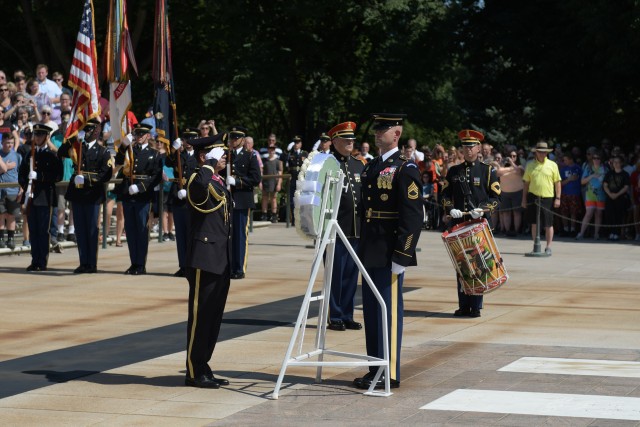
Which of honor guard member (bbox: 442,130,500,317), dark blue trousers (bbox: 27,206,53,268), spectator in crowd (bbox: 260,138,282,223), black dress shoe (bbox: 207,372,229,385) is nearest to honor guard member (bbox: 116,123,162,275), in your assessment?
dark blue trousers (bbox: 27,206,53,268)

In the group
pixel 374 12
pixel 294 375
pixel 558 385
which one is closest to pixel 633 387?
pixel 558 385

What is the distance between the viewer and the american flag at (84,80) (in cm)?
1919

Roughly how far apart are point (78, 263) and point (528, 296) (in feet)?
23.7

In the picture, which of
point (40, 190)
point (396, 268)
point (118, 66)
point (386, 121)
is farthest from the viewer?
point (118, 66)

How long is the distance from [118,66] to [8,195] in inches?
105

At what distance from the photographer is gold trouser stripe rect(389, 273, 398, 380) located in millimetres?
9602

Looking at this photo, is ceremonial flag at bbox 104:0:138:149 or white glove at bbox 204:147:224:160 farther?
ceremonial flag at bbox 104:0:138:149

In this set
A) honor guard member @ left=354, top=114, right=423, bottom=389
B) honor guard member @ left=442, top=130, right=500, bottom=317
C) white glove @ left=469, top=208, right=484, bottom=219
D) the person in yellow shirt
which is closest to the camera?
honor guard member @ left=354, top=114, right=423, bottom=389

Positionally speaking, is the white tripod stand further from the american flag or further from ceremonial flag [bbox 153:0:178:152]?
the american flag

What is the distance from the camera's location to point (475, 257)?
524 inches

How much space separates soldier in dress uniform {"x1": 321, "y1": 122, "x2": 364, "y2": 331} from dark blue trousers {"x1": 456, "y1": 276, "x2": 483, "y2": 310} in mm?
1401

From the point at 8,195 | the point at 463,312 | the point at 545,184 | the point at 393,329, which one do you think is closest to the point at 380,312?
the point at 393,329

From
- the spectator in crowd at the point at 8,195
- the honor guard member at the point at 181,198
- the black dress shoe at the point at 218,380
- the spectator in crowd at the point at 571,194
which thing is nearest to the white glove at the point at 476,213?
the black dress shoe at the point at 218,380

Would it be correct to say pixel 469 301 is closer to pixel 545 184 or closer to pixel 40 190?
pixel 40 190
